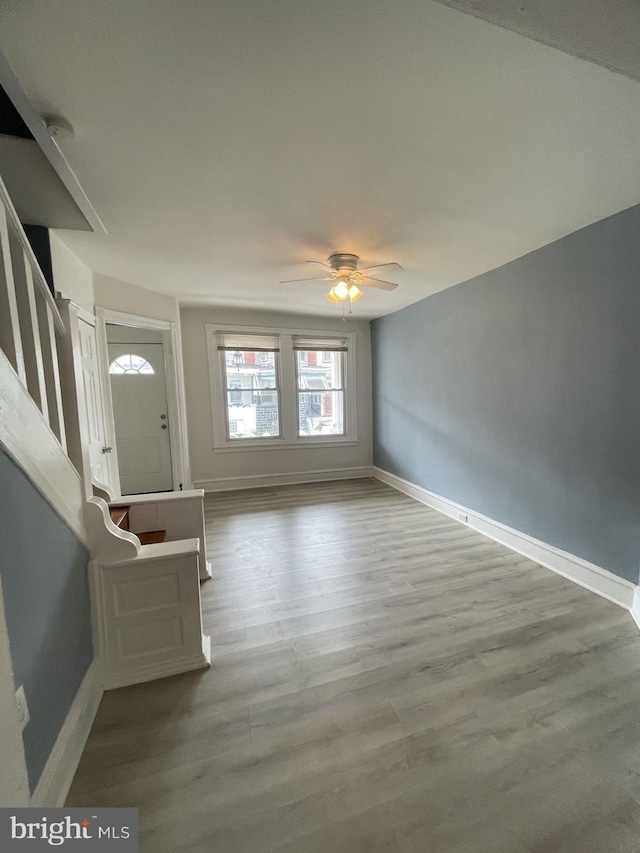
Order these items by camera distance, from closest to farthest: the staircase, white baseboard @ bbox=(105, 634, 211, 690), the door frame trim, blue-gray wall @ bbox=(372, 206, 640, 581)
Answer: the staircase → white baseboard @ bbox=(105, 634, 211, 690) → blue-gray wall @ bbox=(372, 206, 640, 581) → the door frame trim

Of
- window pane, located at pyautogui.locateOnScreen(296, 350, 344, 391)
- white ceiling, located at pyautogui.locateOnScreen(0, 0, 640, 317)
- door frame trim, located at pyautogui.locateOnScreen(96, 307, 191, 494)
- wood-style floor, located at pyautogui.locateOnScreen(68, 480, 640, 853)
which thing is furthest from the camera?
window pane, located at pyautogui.locateOnScreen(296, 350, 344, 391)

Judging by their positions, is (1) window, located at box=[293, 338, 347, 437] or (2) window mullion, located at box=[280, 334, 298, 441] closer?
(2) window mullion, located at box=[280, 334, 298, 441]

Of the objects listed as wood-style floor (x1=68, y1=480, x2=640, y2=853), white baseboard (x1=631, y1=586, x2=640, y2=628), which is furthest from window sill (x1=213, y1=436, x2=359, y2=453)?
white baseboard (x1=631, y1=586, x2=640, y2=628)

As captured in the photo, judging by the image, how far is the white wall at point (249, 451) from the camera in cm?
460

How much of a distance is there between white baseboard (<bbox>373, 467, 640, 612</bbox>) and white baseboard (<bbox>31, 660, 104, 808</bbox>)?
2.90 meters

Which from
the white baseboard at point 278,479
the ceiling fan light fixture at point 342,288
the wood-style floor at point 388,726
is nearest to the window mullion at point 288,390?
the white baseboard at point 278,479

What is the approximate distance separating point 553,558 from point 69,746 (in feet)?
10.1

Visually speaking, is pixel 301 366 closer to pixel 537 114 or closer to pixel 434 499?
pixel 434 499

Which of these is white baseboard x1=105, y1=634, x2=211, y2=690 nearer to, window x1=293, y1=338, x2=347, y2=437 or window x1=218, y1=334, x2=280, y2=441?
window x1=218, y1=334, x2=280, y2=441

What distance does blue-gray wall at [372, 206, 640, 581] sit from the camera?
7.01 ft

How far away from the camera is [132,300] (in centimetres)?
345

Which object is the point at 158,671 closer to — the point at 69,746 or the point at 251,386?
the point at 69,746

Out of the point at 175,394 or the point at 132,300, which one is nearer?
the point at 132,300

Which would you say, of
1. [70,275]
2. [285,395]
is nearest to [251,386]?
[285,395]
